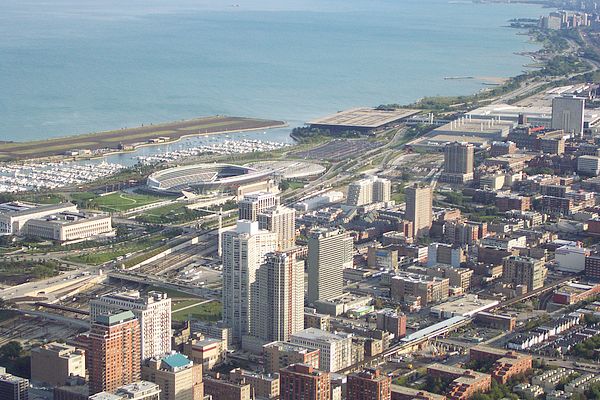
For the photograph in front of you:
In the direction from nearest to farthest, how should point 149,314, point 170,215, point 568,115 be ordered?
point 149,314
point 170,215
point 568,115

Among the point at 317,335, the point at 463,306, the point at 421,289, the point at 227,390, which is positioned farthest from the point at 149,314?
the point at 463,306

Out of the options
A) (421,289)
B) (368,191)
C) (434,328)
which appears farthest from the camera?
(368,191)

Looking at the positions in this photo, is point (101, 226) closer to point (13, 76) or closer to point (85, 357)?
point (85, 357)

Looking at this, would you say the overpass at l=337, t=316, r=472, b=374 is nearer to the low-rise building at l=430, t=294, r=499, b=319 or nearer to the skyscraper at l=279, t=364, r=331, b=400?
the low-rise building at l=430, t=294, r=499, b=319

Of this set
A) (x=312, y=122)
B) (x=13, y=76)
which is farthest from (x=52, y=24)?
(x=312, y=122)

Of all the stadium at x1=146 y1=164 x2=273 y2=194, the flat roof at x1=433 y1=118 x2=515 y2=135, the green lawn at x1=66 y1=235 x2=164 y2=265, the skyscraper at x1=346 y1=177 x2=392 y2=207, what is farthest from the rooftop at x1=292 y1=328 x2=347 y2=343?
the flat roof at x1=433 y1=118 x2=515 y2=135

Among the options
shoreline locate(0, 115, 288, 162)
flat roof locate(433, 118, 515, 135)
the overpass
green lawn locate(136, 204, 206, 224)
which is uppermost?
flat roof locate(433, 118, 515, 135)

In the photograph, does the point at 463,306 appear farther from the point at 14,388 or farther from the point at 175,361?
the point at 14,388
